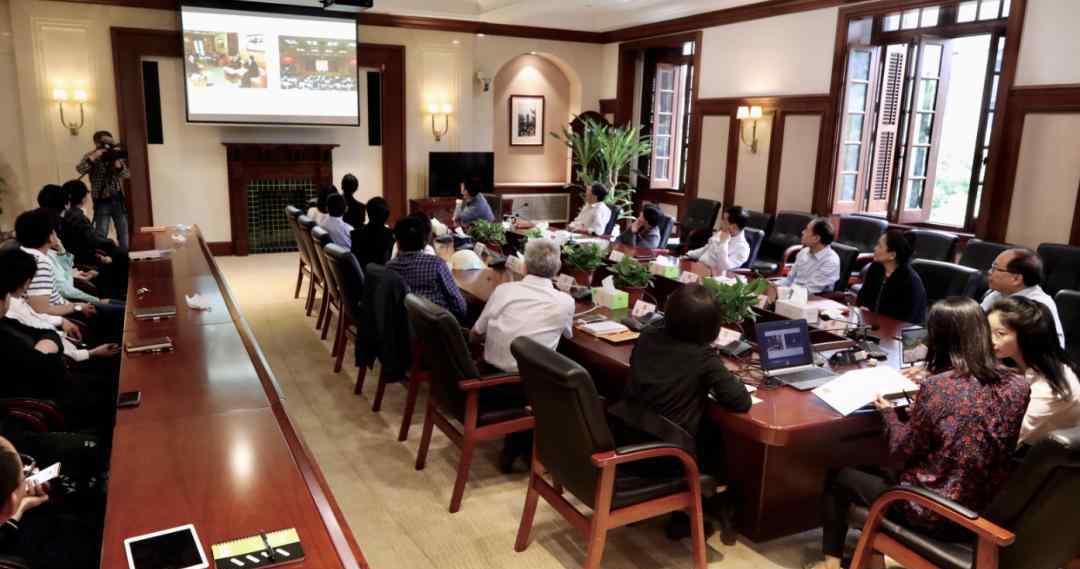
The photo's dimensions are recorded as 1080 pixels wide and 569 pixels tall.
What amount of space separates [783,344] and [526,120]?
8.21 m

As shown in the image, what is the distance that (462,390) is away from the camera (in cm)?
296

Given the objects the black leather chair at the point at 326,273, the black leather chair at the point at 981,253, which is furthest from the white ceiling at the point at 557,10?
the black leather chair at the point at 326,273

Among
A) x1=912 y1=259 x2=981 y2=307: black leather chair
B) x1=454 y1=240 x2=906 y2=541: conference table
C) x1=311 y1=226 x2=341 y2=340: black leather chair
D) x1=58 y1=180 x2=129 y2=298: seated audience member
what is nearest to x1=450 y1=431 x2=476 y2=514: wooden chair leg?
x1=454 y1=240 x2=906 y2=541: conference table

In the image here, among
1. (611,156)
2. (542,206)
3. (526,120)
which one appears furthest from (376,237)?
(526,120)

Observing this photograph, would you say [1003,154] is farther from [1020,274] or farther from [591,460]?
[591,460]

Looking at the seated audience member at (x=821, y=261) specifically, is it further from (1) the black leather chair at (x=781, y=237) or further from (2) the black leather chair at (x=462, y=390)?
(2) the black leather chair at (x=462, y=390)

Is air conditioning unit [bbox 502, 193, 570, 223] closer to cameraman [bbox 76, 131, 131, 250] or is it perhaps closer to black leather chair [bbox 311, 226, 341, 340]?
cameraman [bbox 76, 131, 131, 250]

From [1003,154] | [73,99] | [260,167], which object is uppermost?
[73,99]

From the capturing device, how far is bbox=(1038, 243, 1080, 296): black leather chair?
5020 mm

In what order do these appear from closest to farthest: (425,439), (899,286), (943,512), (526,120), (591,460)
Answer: (943,512), (591,460), (425,439), (899,286), (526,120)

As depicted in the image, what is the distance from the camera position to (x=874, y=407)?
251cm

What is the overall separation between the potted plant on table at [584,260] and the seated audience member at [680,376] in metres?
1.73

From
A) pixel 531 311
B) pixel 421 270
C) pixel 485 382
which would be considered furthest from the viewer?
pixel 421 270

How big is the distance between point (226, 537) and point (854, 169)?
7016mm
